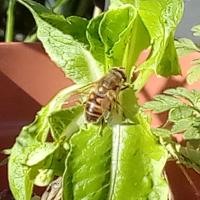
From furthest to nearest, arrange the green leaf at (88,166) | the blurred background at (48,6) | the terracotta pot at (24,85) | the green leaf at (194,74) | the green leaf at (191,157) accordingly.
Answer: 1. the blurred background at (48,6)
2. the terracotta pot at (24,85)
3. the green leaf at (194,74)
4. the green leaf at (191,157)
5. the green leaf at (88,166)

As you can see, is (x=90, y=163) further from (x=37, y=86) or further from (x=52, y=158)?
(x=37, y=86)

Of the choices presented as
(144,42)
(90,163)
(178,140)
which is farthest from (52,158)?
(178,140)

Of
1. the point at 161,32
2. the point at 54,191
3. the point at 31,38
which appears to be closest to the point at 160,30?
the point at 161,32

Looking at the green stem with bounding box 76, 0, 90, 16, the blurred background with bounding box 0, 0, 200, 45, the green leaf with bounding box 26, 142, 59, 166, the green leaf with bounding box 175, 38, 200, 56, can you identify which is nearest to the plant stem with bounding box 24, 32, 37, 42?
the blurred background with bounding box 0, 0, 200, 45

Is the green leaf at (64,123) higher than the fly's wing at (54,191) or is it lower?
higher

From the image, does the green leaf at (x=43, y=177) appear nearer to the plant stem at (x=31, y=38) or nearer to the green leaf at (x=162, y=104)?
the green leaf at (x=162, y=104)

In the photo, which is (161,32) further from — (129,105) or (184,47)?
(184,47)

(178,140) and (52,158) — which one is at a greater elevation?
(52,158)

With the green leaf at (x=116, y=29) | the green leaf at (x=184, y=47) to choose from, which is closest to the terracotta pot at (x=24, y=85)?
the green leaf at (x=184, y=47)
